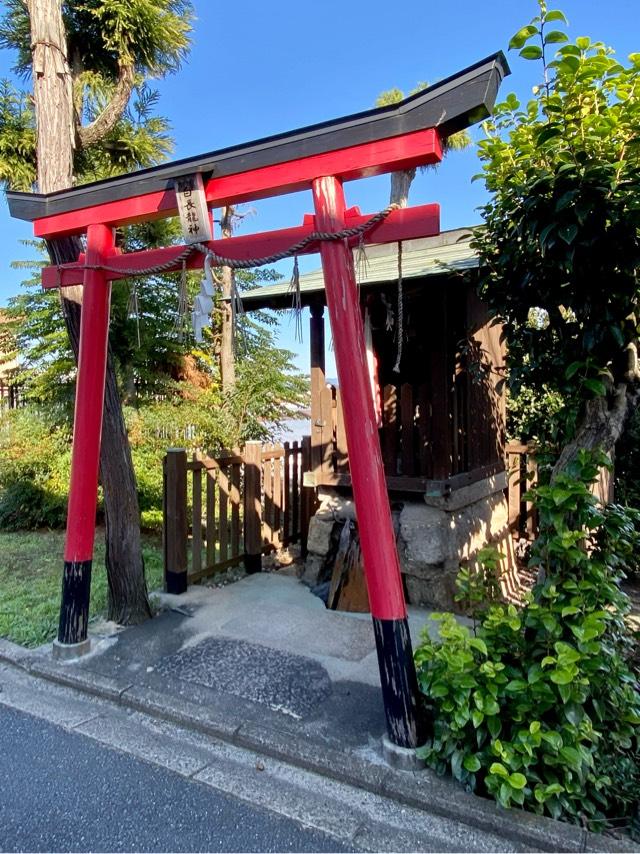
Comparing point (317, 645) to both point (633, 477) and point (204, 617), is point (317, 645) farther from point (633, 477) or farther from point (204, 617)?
point (633, 477)

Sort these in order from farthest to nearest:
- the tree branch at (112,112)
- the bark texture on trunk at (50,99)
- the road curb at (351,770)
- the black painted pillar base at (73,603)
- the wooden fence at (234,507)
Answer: the tree branch at (112,112) → the wooden fence at (234,507) → the bark texture on trunk at (50,99) → the black painted pillar base at (73,603) → the road curb at (351,770)

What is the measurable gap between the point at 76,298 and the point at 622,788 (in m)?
4.11

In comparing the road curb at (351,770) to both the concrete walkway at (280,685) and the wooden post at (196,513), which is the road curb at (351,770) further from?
the wooden post at (196,513)

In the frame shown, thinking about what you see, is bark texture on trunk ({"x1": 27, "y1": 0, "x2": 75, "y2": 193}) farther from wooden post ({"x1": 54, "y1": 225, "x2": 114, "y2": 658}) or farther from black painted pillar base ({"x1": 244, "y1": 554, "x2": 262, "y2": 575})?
black painted pillar base ({"x1": 244, "y1": 554, "x2": 262, "y2": 575})

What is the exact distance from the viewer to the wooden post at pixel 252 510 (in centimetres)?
490

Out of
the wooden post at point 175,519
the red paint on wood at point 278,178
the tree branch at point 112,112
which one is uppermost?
the tree branch at point 112,112

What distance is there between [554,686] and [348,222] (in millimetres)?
2225

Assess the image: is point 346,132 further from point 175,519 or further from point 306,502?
point 306,502

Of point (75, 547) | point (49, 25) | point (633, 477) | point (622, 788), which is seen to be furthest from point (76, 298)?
point (633, 477)

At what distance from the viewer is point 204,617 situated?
3.82 m

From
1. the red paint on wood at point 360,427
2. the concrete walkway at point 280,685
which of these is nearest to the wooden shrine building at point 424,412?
the concrete walkway at point 280,685

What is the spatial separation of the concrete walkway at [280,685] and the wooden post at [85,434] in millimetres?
276

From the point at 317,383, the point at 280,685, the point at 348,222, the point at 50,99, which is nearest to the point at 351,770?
the point at 280,685

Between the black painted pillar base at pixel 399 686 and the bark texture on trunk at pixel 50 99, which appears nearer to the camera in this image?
the black painted pillar base at pixel 399 686
